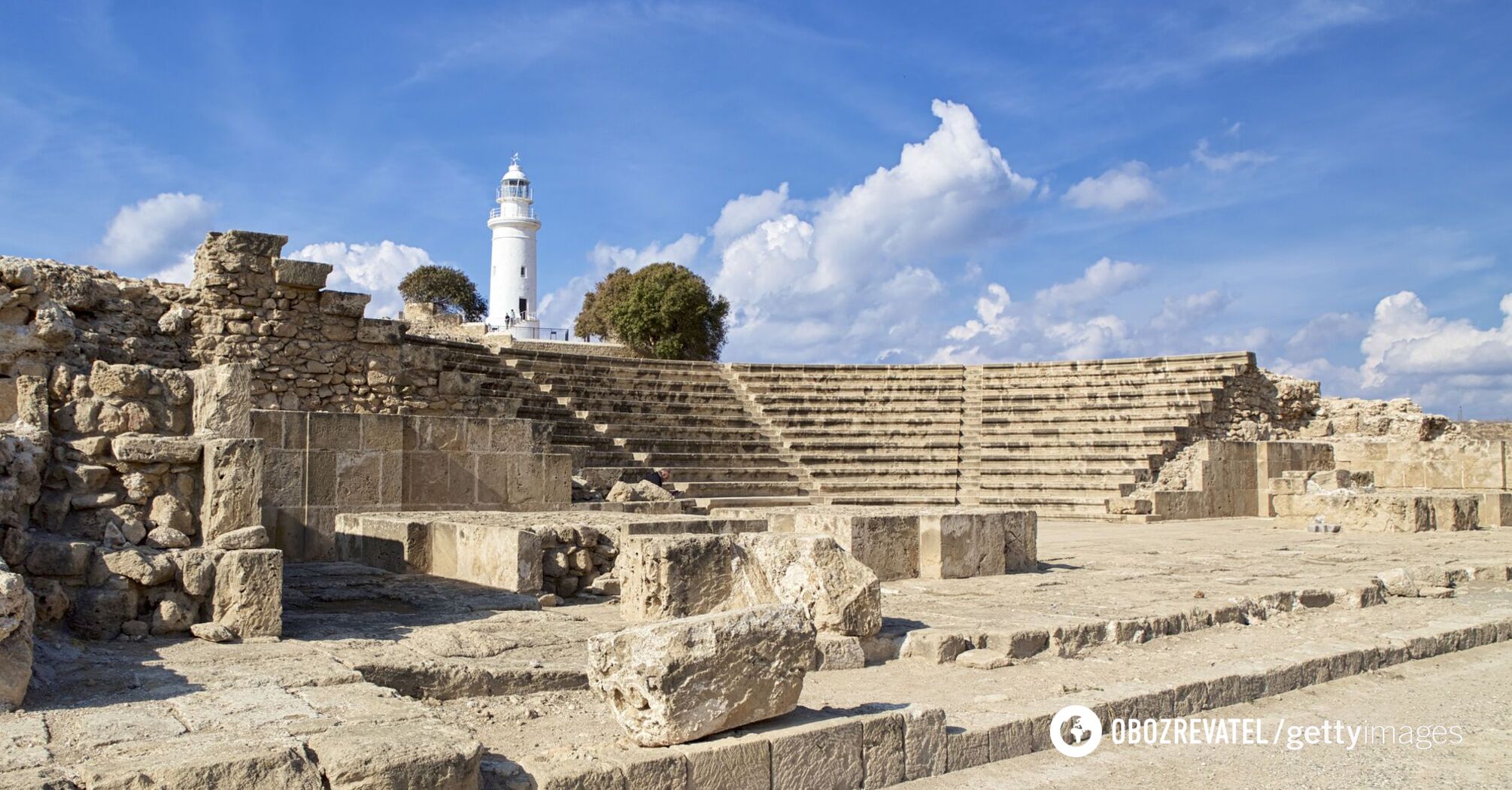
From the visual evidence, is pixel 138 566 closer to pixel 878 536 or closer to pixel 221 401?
pixel 221 401

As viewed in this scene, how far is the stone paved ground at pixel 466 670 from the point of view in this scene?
327 cm

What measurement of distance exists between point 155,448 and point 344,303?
9.88 metres

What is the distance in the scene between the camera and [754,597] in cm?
614

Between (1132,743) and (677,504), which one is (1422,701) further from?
(677,504)

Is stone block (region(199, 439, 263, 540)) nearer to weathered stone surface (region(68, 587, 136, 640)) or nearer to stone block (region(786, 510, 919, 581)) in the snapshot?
weathered stone surface (region(68, 587, 136, 640))

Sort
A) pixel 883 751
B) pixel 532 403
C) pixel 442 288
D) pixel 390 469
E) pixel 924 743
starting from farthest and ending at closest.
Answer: pixel 442 288 → pixel 532 403 → pixel 390 469 → pixel 924 743 → pixel 883 751

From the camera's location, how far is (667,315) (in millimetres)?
41531

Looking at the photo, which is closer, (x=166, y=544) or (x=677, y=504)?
(x=166, y=544)

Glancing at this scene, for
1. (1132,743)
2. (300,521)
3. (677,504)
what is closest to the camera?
(1132,743)

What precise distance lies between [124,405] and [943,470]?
15.6 m

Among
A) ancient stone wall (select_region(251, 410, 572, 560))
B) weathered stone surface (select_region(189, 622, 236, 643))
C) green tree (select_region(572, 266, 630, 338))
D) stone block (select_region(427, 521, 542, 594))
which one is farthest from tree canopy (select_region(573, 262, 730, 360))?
weathered stone surface (select_region(189, 622, 236, 643))

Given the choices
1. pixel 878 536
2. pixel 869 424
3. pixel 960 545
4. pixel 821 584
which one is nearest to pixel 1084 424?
pixel 869 424

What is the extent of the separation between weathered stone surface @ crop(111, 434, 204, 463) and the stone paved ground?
3.28ft

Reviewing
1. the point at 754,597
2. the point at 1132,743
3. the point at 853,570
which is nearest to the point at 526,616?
the point at 754,597
